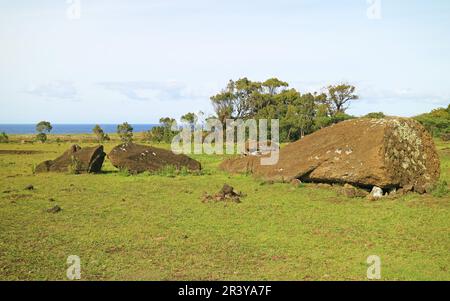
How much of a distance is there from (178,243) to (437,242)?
6.02 metres

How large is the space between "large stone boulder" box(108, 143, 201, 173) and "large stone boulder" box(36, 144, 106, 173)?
2.57 ft

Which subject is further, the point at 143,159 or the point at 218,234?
the point at 143,159

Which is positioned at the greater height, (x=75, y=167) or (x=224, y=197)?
(x=75, y=167)

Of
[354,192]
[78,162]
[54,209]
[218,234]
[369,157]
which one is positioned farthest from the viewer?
[78,162]

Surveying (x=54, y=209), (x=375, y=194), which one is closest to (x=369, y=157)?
(x=375, y=194)

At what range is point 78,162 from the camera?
79.9 ft

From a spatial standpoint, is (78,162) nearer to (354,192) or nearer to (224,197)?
(224,197)

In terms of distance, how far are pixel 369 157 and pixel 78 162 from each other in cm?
1439

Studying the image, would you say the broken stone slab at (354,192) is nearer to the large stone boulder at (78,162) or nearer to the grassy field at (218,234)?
the grassy field at (218,234)

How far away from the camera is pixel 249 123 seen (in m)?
58.6

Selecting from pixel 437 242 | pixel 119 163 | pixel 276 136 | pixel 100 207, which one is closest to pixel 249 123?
pixel 276 136

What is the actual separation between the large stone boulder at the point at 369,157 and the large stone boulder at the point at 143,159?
6.35 metres

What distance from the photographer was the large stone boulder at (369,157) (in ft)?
56.8
